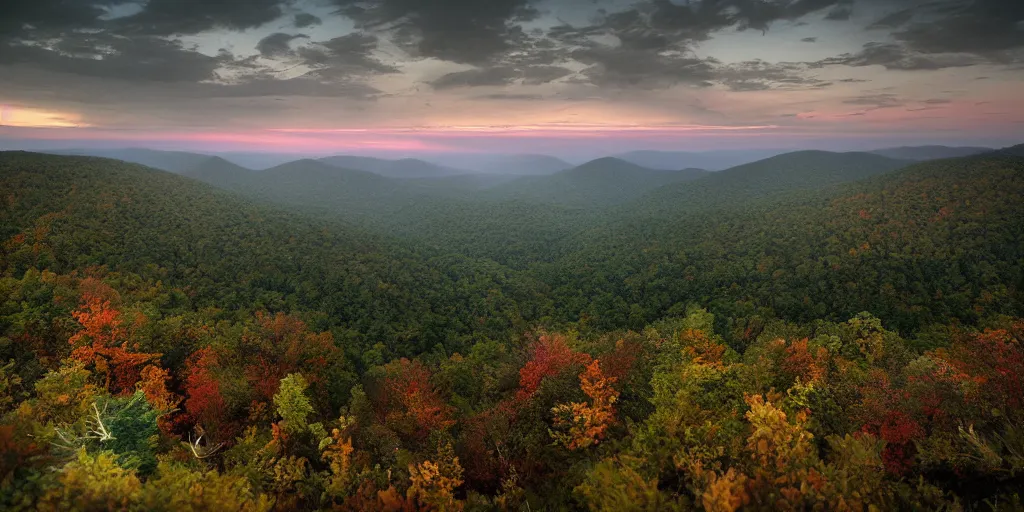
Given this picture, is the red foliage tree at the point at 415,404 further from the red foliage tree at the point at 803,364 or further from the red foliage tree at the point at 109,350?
the red foliage tree at the point at 803,364

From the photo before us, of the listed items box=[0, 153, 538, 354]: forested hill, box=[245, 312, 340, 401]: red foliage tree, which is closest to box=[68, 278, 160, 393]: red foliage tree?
box=[245, 312, 340, 401]: red foliage tree

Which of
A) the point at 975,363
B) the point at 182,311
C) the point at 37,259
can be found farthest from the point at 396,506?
the point at 37,259

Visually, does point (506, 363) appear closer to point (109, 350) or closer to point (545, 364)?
point (545, 364)

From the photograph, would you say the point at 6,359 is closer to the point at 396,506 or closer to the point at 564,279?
the point at 396,506

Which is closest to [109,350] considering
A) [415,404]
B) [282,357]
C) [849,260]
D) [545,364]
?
[282,357]

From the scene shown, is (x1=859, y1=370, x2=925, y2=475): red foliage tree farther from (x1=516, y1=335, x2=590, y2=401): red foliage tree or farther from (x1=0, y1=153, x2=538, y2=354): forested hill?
(x1=0, y1=153, x2=538, y2=354): forested hill

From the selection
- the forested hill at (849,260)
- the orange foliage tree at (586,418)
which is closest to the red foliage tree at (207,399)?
the orange foliage tree at (586,418)
